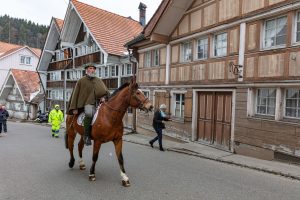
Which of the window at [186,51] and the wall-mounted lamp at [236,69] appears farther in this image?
the window at [186,51]

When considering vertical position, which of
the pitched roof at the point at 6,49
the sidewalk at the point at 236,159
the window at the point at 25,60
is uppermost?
the pitched roof at the point at 6,49

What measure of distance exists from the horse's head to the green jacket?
1030mm

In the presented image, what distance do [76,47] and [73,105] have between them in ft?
75.6

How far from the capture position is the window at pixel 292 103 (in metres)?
8.83

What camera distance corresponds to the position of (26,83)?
39.5 m

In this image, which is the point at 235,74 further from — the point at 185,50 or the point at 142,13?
the point at 142,13

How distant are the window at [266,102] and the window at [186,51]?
14.6ft

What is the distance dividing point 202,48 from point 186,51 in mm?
1246

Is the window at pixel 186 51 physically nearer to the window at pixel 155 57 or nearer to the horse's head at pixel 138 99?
the window at pixel 155 57

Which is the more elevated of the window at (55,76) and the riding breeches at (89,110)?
the window at (55,76)

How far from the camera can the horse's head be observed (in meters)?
6.21

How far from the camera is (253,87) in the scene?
33.0 feet

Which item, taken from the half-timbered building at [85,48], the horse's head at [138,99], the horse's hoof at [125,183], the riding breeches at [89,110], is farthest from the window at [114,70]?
the horse's hoof at [125,183]

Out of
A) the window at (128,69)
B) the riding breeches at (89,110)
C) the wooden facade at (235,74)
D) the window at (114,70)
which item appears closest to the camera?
the riding breeches at (89,110)
